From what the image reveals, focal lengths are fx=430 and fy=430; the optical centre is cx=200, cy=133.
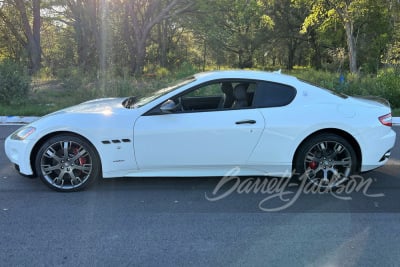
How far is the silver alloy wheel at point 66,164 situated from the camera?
502 centimetres

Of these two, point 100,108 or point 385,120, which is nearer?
point 385,120

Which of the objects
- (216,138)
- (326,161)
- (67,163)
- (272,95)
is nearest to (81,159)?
(67,163)

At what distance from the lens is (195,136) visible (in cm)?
496

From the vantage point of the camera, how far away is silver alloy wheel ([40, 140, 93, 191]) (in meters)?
5.02

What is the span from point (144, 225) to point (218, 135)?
4.57 ft

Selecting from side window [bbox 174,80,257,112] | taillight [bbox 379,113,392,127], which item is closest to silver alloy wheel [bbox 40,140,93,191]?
side window [bbox 174,80,257,112]

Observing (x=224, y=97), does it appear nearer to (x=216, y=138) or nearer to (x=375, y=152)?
(x=216, y=138)

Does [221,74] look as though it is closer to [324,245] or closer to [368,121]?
[368,121]

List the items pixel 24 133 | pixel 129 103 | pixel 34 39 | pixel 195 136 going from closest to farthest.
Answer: pixel 195 136
pixel 24 133
pixel 129 103
pixel 34 39

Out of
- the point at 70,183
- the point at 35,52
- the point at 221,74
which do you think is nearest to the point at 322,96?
the point at 221,74

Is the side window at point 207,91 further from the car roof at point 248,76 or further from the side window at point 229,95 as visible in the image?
the car roof at point 248,76

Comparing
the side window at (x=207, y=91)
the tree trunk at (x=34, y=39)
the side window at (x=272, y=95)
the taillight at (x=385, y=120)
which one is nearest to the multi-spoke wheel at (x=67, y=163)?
the side window at (x=207, y=91)

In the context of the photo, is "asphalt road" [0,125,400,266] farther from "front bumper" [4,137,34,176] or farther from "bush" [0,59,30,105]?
"bush" [0,59,30,105]

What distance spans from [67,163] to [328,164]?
309 cm
